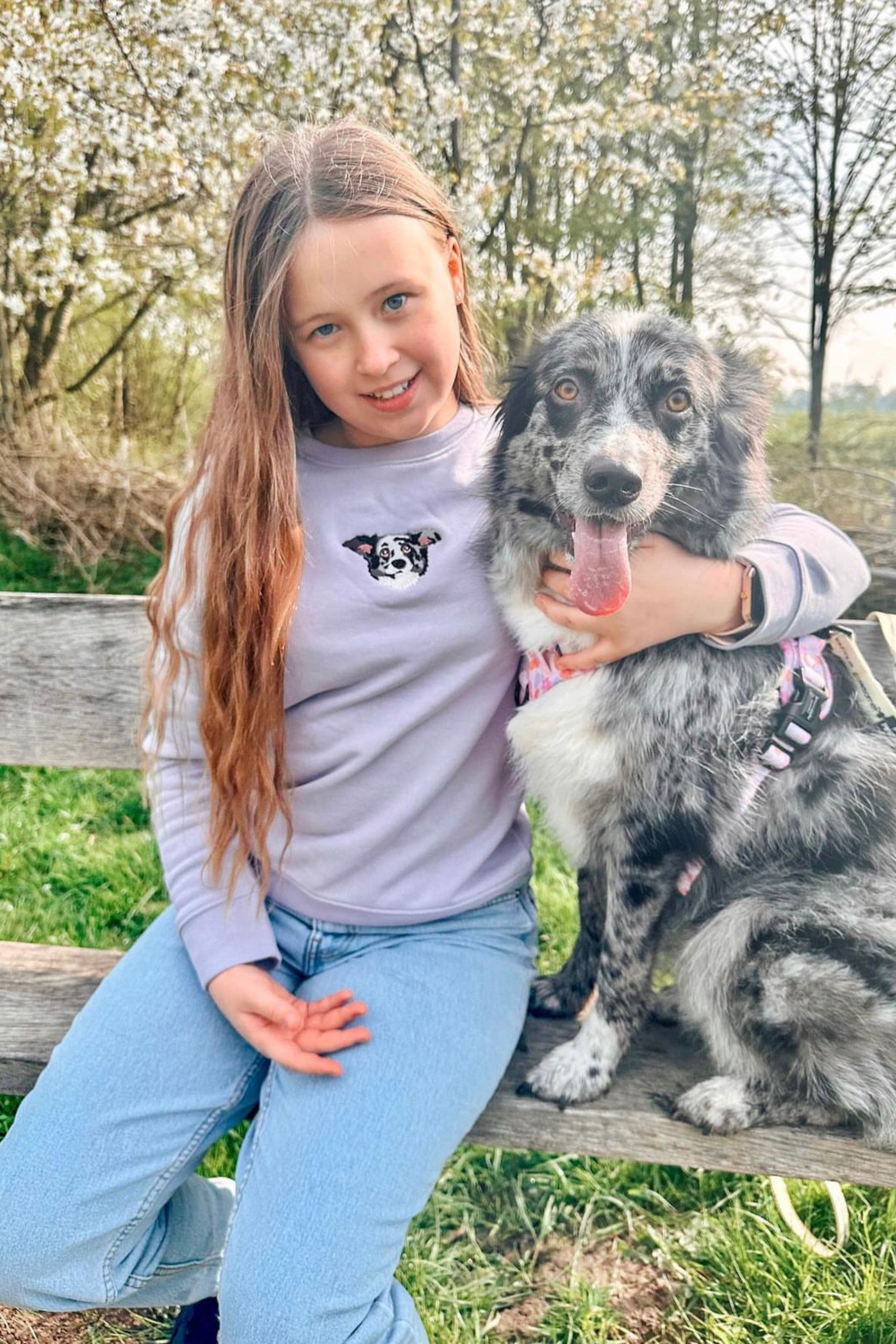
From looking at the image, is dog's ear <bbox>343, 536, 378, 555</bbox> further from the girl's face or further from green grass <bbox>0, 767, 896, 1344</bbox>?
green grass <bbox>0, 767, 896, 1344</bbox>

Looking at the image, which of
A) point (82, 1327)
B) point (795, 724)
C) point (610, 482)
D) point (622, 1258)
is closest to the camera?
point (610, 482)

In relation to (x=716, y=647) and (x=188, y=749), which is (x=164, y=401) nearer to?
(x=188, y=749)

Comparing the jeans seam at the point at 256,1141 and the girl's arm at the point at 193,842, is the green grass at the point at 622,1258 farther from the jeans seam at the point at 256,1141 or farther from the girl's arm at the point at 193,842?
the girl's arm at the point at 193,842

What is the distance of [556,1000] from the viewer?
1849mm

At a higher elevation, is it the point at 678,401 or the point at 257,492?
the point at 678,401

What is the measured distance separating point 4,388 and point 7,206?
2.22 ft

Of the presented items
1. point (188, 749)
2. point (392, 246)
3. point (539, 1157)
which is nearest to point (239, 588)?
point (188, 749)

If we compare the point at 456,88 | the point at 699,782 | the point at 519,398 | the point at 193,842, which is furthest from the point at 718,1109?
the point at 456,88

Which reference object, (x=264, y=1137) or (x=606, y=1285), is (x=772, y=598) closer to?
(x=264, y=1137)

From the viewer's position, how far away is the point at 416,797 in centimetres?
167

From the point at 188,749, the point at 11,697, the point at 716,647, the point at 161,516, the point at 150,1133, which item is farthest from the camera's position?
the point at 161,516

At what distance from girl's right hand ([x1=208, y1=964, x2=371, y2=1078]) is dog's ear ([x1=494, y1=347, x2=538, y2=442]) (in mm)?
957

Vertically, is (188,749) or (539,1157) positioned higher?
(188,749)

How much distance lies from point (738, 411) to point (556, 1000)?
1.12 m
